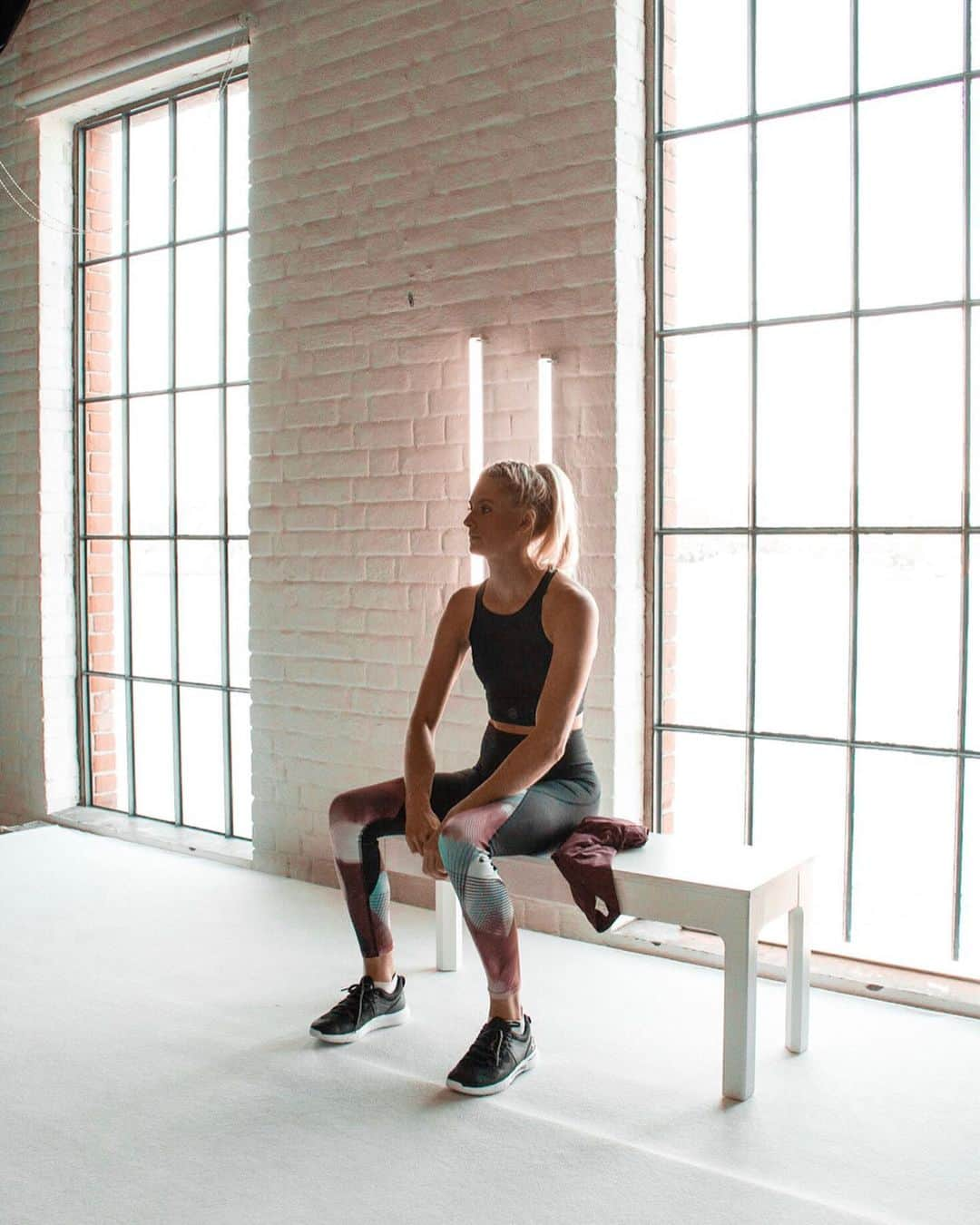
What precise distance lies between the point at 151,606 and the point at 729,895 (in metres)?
3.07

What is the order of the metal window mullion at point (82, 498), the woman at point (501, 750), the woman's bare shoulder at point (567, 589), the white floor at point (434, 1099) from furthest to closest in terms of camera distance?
the metal window mullion at point (82, 498) < the woman's bare shoulder at point (567, 589) < the woman at point (501, 750) < the white floor at point (434, 1099)

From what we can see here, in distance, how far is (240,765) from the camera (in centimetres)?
470

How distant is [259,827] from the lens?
439 centimetres

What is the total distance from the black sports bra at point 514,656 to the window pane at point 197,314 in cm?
213

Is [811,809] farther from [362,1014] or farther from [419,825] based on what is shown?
[362,1014]

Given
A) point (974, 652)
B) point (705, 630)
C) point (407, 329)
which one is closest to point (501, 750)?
point (705, 630)

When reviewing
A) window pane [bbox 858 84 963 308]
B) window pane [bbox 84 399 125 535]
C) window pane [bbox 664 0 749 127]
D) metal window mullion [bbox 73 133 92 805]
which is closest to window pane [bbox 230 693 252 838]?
metal window mullion [bbox 73 133 92 805]

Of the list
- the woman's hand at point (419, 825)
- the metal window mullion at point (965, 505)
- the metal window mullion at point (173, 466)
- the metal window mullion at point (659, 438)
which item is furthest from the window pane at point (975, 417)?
the metal window mullion at point (173, 466)

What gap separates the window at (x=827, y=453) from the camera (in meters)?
3.13

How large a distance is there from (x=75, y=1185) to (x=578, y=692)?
140 centimetres

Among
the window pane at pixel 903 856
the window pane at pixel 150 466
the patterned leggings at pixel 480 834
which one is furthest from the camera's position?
the window pane at pixel 150 466

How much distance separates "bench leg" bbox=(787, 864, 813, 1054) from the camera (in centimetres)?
281

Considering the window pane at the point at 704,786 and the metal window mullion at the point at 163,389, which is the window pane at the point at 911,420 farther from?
the metal window mullion at the point at 163,389

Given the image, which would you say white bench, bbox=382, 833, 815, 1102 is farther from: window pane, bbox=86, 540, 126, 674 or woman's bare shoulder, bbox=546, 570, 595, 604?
window pane, bbox=86, 540, 126, 674
